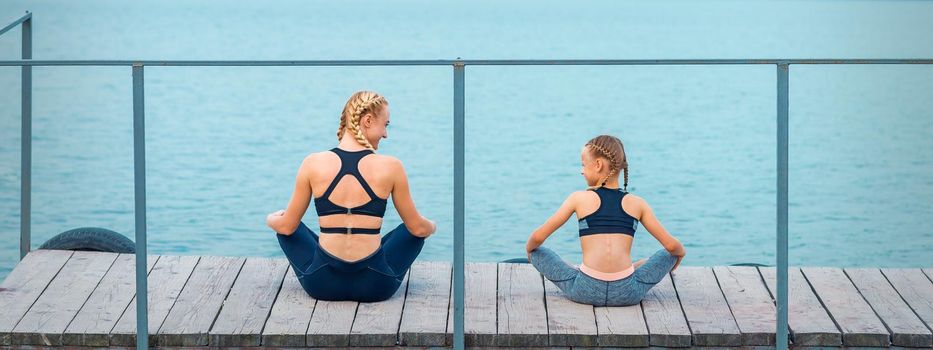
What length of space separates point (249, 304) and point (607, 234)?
145cm

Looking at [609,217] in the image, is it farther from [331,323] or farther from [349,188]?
[331,323]

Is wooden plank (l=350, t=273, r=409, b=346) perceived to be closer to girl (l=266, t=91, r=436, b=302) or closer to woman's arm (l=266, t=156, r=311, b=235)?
girl (l=266, t=91, r=436, b=302)

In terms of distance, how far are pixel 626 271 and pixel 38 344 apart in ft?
7.46

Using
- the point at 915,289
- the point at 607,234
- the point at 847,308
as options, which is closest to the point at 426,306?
the point at 607,234

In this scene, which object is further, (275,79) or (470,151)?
(275,79)

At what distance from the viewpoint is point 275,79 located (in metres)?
Answer: 26.6

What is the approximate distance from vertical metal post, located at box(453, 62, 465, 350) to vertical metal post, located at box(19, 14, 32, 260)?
7.87 ft

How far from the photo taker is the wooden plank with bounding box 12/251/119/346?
566 cm

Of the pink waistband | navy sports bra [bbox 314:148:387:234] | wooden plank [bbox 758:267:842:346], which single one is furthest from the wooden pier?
navy sports bra [bbox 314:148:387:234]

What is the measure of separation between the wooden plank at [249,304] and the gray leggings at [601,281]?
3.62 feet

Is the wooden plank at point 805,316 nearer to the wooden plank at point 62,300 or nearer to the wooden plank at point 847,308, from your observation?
the wooden plank at point 847,308

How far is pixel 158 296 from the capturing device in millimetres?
6137

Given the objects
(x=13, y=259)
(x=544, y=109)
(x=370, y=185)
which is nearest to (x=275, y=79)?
(x=544, y=109)

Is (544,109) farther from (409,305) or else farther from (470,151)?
(409,305)
